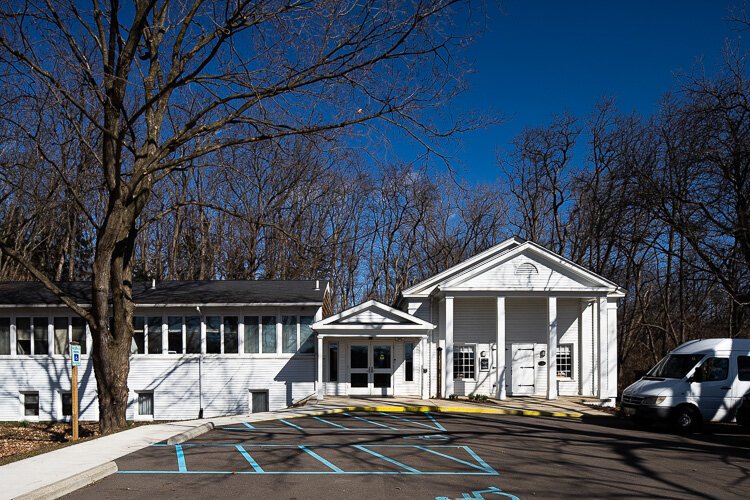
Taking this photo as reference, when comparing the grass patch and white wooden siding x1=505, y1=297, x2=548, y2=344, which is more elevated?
white wooden siding x1=505, y1=297, x2=548, y2=344

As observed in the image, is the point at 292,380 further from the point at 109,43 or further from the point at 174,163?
the point at 109,43

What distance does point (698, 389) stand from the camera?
687 inches

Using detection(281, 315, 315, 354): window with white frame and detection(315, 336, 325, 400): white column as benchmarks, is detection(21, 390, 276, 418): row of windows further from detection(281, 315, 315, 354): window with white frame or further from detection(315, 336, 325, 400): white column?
detection(315, 336, 325, 400): white column

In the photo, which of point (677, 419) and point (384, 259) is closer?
point (677, 419)

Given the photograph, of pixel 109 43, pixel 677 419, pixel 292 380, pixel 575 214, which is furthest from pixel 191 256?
pixel 677 419

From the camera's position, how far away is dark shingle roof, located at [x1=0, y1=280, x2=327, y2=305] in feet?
82.4

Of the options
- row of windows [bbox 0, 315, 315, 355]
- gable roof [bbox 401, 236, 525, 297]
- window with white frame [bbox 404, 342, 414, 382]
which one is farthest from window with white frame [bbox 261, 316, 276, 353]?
A: gable roof [bbox 401, 236, 525, 297]

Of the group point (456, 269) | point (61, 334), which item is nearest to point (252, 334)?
point (61, 334)

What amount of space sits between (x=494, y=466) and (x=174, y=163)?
410 inches

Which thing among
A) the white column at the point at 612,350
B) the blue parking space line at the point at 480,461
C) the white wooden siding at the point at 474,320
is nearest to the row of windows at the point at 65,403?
the white wooden siding at the point at 474,320

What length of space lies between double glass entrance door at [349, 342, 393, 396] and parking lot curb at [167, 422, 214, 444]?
31.5ft

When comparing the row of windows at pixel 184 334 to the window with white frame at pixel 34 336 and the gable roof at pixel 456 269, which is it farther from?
the gable roof at pixel 456 269

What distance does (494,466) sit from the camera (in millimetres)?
11336

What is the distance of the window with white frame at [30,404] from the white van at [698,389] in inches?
824
